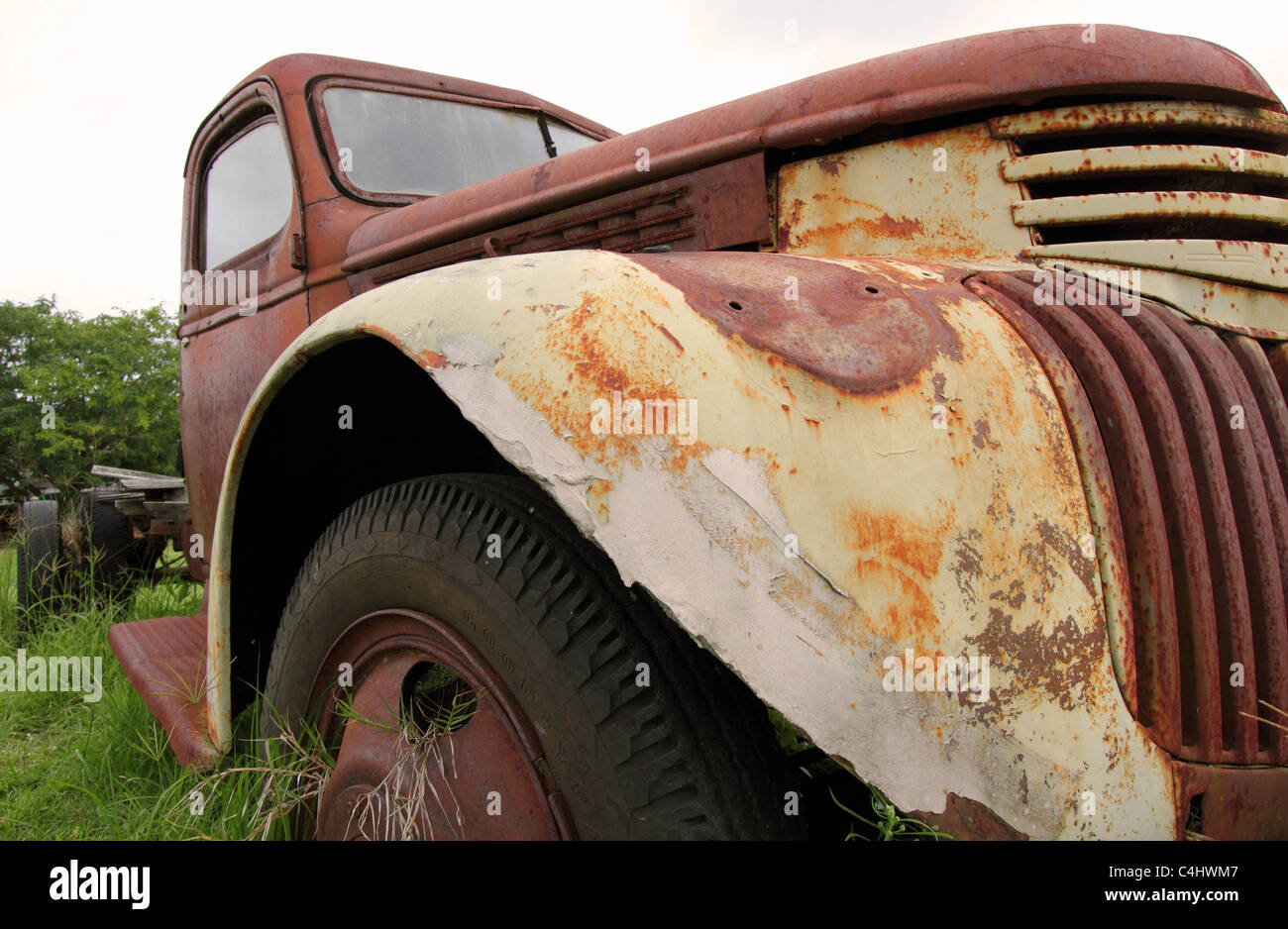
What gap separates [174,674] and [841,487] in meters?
1.86

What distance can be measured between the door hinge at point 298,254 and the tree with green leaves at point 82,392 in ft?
67.2

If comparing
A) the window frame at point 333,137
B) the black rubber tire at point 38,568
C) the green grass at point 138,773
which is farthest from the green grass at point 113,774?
the window frame at point 333,137

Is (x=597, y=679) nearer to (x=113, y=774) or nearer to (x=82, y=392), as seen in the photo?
(x=113, y=774)

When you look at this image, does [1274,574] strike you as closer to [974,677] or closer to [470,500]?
[974,677]

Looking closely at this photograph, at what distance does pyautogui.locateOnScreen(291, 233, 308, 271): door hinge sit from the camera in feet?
8.27

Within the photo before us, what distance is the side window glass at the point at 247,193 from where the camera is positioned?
267cm

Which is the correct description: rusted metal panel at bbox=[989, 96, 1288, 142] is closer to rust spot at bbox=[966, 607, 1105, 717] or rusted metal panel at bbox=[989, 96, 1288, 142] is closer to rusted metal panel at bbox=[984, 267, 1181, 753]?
rusted metal panel at bbox=[984, 267, 1181, 753]

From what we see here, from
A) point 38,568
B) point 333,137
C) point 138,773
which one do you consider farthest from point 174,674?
point 38,568

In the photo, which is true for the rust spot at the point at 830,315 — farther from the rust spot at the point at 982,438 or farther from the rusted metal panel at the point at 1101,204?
the rusted metal panel at the point at 1101,204

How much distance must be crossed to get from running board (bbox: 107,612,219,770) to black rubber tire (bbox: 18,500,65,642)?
1567 mm

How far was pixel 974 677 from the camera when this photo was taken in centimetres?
87
